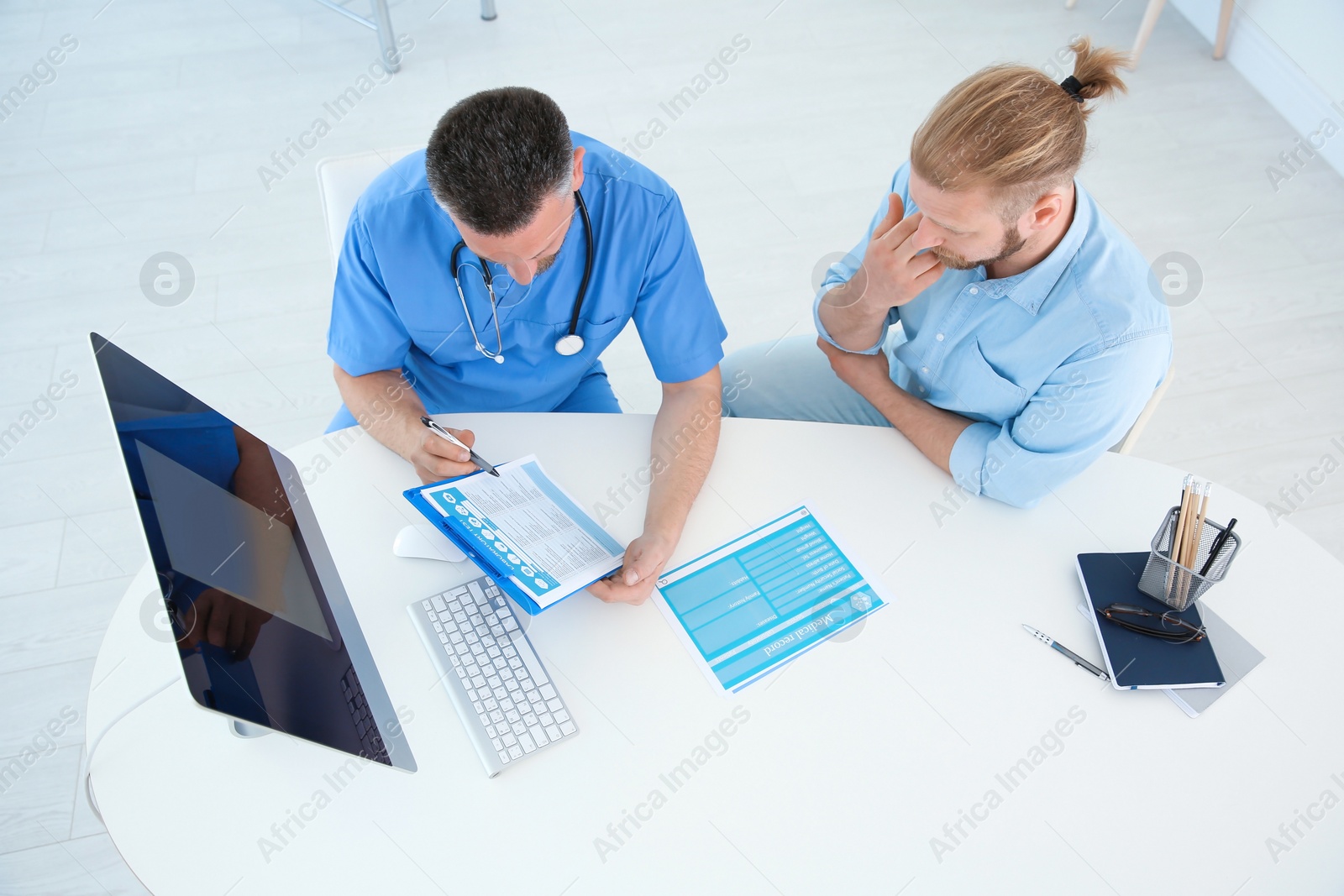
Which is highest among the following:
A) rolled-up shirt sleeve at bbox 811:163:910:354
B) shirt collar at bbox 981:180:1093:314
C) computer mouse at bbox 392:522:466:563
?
shirt collar at bbox 981:180:1093:314

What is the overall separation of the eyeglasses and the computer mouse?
1.01 metres

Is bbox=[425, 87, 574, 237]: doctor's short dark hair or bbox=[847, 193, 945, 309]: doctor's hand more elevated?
bbox=[425, 87, 574, 237]: doctor's short dark hair

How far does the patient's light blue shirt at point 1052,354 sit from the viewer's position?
137 centimetres

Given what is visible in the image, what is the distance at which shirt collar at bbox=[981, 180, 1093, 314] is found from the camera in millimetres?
1386

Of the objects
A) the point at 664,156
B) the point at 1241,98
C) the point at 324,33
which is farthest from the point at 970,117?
the point at 324,33

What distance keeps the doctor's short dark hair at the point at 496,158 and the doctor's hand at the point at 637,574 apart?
1.70ft

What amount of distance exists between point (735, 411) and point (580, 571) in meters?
0.78

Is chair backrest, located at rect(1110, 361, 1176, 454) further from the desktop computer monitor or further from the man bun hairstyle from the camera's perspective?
the desktop computer monitor

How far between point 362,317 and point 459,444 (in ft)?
1.02

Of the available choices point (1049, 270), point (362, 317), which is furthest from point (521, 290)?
point (1049, 270)

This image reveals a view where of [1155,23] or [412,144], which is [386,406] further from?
[1155,23]

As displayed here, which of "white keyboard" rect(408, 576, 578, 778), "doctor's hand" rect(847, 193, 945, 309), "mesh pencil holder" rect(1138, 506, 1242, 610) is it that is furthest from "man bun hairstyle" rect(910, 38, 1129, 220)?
"white keyboard" rect(408, 576, 578, 778)

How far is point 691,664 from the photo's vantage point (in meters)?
1.32

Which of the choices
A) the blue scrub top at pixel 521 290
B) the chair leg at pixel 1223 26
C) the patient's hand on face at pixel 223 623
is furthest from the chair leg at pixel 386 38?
the chair leg at pixel 1223 26
